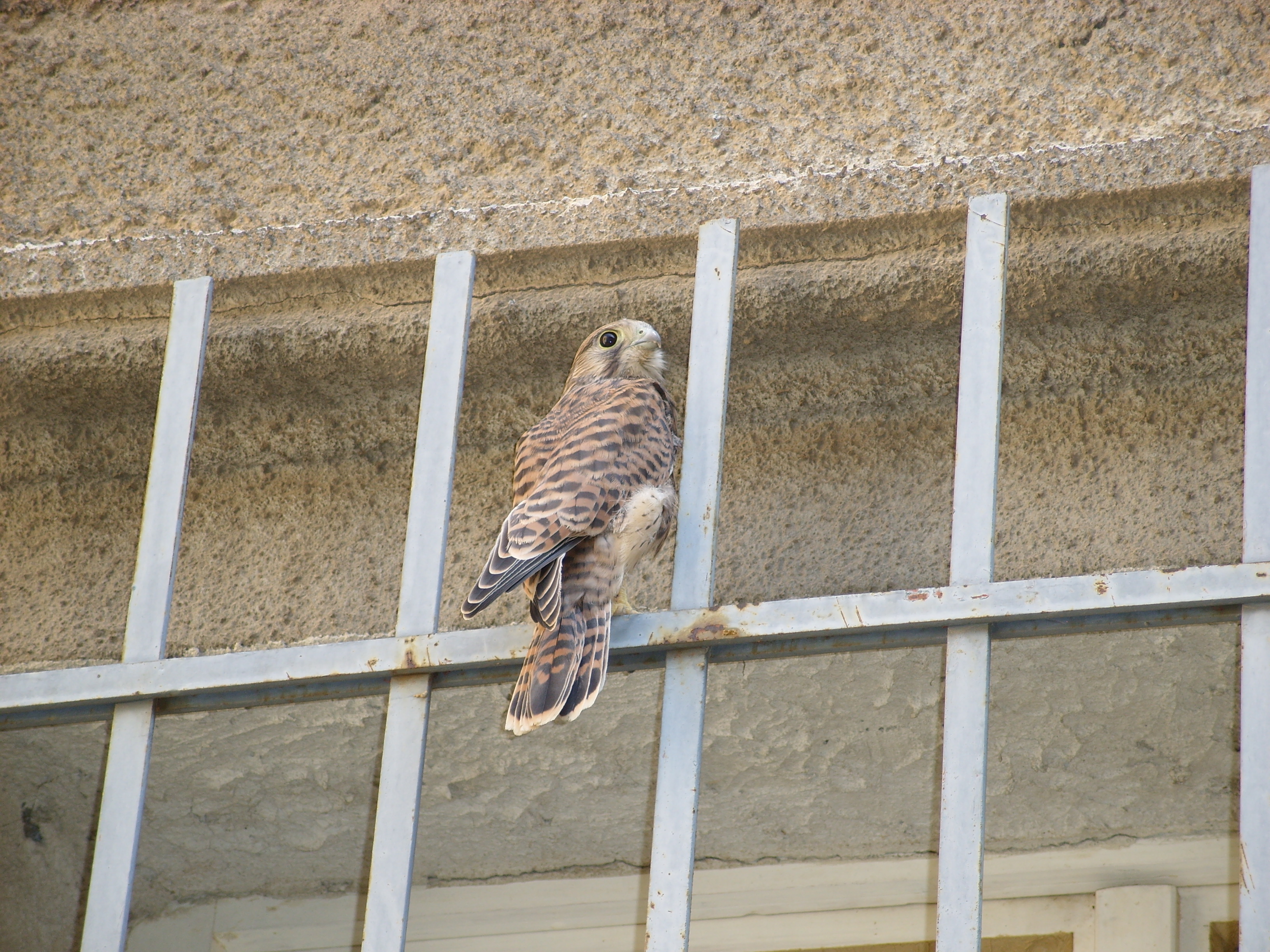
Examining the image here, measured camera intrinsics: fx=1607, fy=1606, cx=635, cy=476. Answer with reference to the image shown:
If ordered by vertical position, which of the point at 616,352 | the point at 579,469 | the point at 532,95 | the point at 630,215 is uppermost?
the point at 532,95

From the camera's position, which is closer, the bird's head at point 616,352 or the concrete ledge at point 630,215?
the concrete ledge at point 630,215

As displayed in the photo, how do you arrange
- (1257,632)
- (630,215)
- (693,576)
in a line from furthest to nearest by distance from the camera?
(630,215) → (693,576) → (1257,632)

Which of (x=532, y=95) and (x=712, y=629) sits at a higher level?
(x=532, y=95)

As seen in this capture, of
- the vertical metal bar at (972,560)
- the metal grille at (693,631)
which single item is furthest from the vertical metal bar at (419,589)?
the vertical metal bar at (972,560)

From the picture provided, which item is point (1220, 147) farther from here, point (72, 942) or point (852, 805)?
point (72, 942)

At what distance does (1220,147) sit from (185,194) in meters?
1.73

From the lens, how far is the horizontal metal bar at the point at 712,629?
192cm

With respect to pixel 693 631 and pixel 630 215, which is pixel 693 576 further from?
pixel 630 215

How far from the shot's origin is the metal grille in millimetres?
1877

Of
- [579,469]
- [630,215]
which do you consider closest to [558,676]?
[579,469]

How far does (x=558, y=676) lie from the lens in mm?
2164

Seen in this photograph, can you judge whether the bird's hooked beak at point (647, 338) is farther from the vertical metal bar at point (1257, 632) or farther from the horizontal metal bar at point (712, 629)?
the vertical metal bar at point (1257, 632)

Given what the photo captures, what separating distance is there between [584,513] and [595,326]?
41 centimetres

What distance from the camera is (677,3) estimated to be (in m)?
2.83
